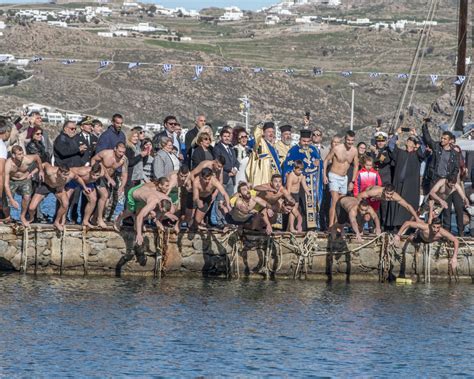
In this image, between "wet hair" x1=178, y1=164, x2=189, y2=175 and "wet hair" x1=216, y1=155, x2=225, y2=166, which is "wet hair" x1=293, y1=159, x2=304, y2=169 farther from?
"wet hair" x1=178, y1=164, x2=189, y2=175

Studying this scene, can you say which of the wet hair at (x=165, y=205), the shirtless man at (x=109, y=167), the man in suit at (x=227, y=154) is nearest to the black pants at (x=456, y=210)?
the man in suit at (x=227, y=154)

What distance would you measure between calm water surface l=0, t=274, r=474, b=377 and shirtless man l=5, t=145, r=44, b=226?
1509 millimetres

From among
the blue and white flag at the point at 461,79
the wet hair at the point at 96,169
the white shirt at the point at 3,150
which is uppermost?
the blue and white flag at the point at 461,79

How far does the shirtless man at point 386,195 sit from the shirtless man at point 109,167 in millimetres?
4364

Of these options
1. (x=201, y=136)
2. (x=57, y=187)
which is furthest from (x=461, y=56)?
(x=57, y=187)

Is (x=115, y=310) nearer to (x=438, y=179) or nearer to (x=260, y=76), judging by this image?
(x=438, y=179)

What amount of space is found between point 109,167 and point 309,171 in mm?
3868

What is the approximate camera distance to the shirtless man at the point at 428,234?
24047mm

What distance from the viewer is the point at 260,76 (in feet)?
490

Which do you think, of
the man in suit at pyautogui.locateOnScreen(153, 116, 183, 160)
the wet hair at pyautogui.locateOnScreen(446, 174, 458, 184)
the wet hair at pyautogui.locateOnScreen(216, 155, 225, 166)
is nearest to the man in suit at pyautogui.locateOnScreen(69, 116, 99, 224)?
the man in suit at pyautogui.locateOnScreen(153, 116, 183, 160)

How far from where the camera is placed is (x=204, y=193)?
23.3 metres

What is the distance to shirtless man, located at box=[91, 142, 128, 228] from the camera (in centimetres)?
2330

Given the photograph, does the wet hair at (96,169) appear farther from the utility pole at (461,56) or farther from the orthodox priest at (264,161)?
the utility pole at (461,56)

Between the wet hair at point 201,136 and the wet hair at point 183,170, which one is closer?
the wet hair at point 183,170
